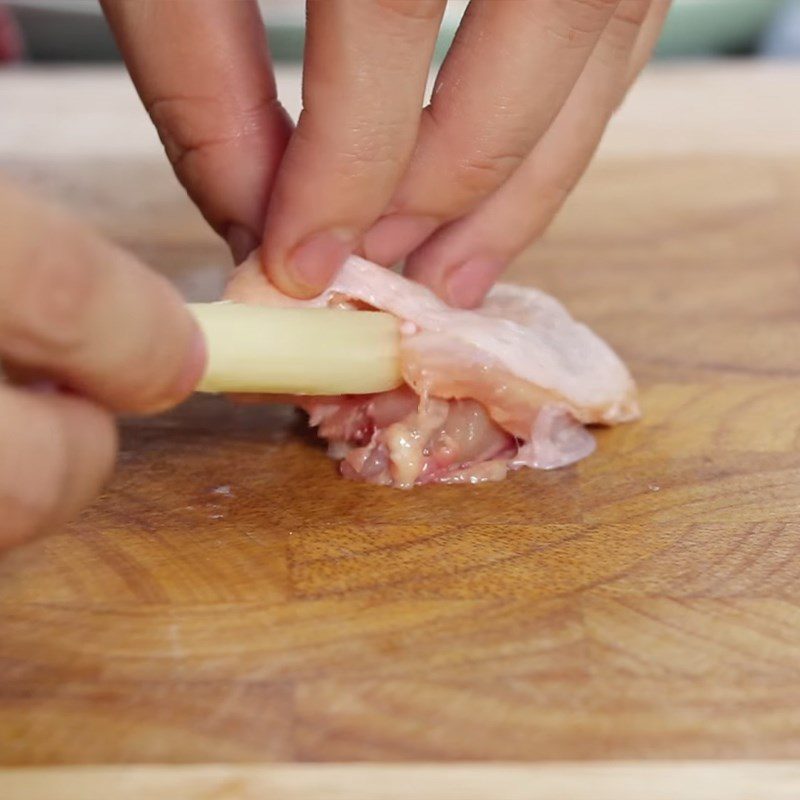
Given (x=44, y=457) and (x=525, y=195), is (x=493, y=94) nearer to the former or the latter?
(x=525, y=195)

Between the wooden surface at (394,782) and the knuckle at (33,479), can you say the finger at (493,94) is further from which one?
the wooden surface at (394,782)

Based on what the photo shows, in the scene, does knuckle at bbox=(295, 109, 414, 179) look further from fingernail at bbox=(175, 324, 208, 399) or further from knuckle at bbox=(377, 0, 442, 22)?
fingernail at bbox=(175, 324, 208, 399)

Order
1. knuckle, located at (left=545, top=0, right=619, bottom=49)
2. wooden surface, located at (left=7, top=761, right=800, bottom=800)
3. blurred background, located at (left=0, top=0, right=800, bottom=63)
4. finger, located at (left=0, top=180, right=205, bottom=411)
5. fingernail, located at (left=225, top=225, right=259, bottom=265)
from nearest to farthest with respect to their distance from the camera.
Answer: finger, located at (left=0, top=180, right=205, bottom=411) → wooden surface, located at (left=7, top=761, right=800, bottom=800) → knuckle, located at (left=545, top=0, right=619, bottom=49) → fingernail, located at (left=225, top=225, right=259, bottom=265) → blurred background, located at (left=0, top=0, right=800, bottom=63)

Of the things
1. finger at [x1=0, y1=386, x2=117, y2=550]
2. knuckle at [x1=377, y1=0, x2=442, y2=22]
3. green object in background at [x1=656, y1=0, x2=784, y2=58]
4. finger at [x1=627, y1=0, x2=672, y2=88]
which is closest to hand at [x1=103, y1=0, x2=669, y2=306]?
knuckle at [x1=377, y1=0, x2=442, y2=22]

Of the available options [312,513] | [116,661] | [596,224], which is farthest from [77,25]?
[116,661]

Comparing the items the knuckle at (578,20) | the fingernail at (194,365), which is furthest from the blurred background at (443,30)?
the fingernail at (194,365)

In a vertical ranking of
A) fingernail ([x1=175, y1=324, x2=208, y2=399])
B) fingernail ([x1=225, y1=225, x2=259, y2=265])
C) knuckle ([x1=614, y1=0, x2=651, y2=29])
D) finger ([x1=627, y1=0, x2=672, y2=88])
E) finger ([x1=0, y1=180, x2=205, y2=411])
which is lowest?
fingernail ([x1=225, y1=225, x2=259, y2=265])
